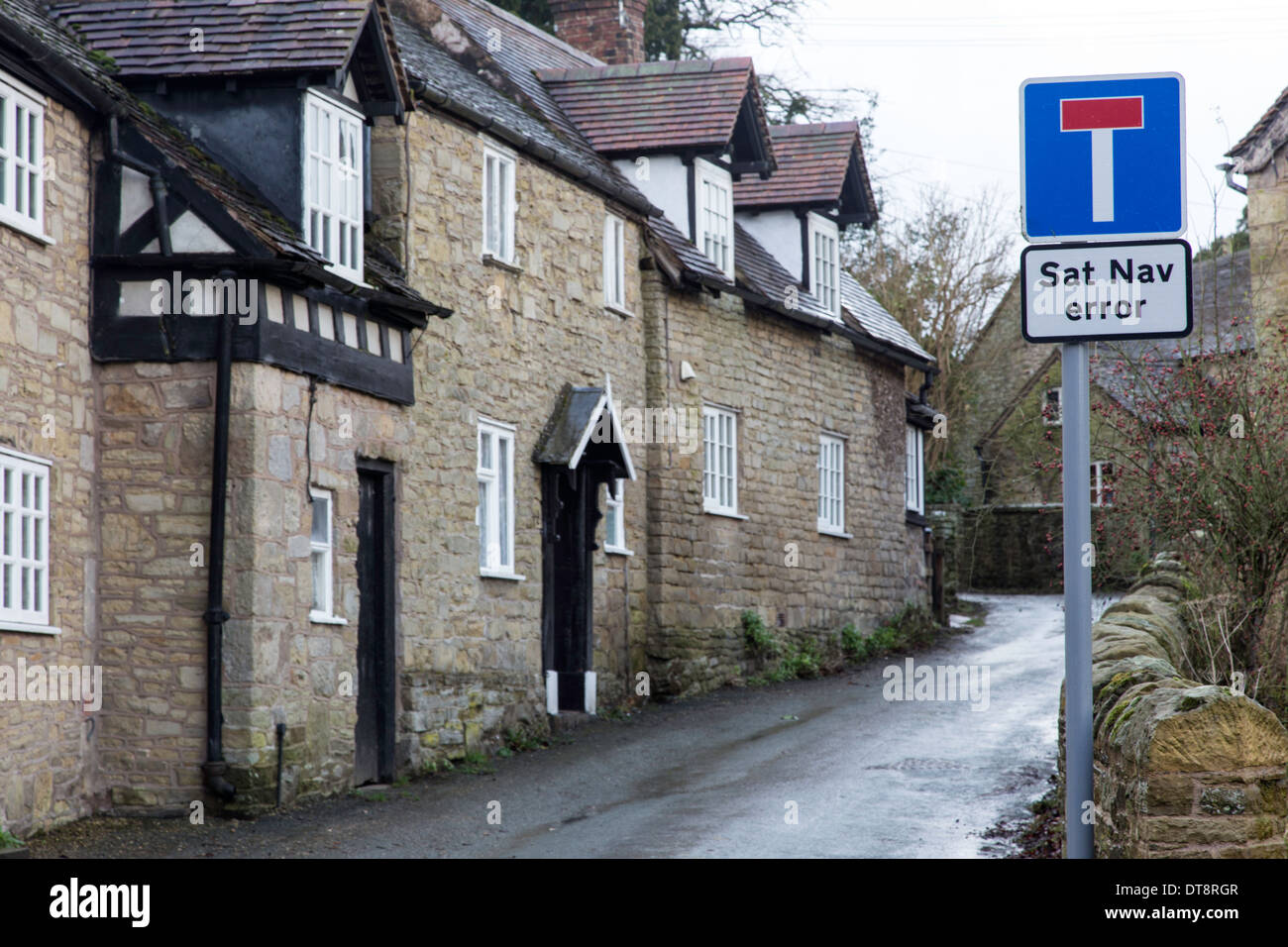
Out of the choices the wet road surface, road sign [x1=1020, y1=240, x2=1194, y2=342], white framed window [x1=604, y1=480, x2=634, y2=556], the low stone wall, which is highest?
road sign [x1=1020, y1=240, x2=1194, y2=342]

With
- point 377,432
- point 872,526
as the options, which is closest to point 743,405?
point 872,526

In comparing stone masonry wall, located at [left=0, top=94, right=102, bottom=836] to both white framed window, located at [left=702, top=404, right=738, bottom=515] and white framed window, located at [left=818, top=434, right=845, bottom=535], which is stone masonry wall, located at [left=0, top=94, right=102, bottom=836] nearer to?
white framed window, located at [left=702, top=404, right=738, bottom=515]

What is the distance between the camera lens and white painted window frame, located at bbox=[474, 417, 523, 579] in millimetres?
15547

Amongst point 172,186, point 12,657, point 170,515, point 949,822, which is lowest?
point 949,822

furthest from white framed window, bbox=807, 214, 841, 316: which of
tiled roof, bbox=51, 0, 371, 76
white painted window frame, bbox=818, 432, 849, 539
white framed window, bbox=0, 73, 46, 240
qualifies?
white framed window, bbox=0, 73, 46, 240

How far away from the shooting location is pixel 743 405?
21.3 metres

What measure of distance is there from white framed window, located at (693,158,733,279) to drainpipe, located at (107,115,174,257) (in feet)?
32.5

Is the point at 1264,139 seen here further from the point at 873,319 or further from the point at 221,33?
the point at 221,33

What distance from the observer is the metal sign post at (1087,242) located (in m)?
4.98

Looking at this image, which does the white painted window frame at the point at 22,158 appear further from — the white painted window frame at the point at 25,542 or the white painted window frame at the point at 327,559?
the white painted window frame at the point at 327,559

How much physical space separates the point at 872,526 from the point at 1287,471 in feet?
48.0

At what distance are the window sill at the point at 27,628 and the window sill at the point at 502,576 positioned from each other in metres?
4.89
